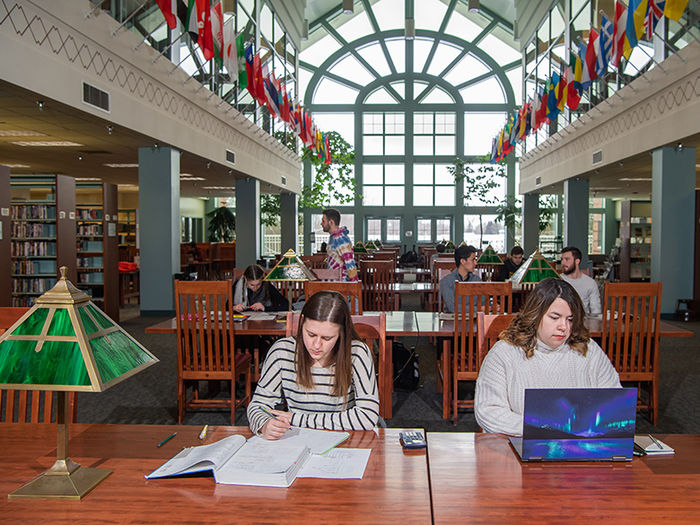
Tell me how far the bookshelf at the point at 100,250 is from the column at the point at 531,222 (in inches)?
489

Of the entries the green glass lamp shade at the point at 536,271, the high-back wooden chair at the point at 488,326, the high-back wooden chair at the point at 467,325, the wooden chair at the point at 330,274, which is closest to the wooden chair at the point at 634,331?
the green glass lamp shade at the point at 536,271

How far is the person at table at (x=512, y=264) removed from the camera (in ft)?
27.1

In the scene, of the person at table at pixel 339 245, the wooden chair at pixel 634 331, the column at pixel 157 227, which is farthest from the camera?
the column at pixel 157 227

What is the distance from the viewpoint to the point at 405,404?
14.2 feet

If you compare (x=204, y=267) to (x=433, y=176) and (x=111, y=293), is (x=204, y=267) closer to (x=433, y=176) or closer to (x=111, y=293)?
(x=111, y=293)

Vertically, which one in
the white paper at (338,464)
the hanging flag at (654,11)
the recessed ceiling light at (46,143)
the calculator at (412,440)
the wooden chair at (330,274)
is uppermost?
the hanging flag at (654,11)

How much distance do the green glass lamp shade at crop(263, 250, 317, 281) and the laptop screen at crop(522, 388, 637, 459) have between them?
261 centimetres

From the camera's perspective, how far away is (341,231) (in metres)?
5.51

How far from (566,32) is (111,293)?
1071cm

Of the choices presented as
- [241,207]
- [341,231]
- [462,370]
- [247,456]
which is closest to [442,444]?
[247,456]

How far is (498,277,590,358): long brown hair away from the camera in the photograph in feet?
6.30

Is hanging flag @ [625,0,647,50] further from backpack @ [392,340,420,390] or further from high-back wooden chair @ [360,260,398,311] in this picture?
backpack @ [392,340,420,390]

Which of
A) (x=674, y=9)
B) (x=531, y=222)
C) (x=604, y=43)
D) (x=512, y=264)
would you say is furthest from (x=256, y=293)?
(x=531, y=222)

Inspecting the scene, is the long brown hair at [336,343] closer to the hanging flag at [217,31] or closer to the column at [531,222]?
the hanging flag at [217,31]
